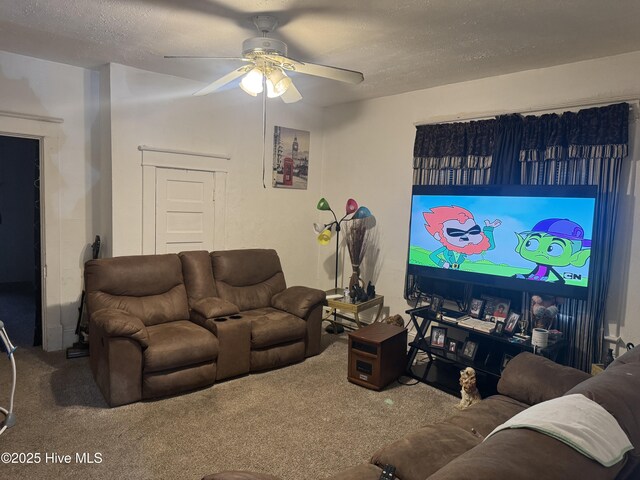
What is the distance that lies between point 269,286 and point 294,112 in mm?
2135

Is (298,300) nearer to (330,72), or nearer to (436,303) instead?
(436,303)

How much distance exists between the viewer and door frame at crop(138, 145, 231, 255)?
13.1 ft

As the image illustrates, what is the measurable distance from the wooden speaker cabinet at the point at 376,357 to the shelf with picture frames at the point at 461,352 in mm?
199

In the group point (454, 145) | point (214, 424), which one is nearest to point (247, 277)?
point (214, 424)

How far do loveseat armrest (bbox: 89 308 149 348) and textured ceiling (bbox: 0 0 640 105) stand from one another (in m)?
1.98

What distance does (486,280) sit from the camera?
3.50 meters

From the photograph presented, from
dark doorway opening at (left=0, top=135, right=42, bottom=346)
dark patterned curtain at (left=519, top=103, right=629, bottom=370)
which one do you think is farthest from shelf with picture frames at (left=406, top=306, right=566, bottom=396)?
dark doorway opening at (left=0, top=135, right=42, bottom=346)

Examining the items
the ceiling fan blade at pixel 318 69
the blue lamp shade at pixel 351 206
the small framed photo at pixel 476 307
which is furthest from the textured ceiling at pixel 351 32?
the small framed photo at pixel 476 307

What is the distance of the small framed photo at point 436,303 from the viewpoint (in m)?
3.76

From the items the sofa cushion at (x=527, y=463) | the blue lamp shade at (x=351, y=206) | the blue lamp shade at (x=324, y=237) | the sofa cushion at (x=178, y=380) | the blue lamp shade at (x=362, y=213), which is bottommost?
the sofa cushion at (x=178, y=380)

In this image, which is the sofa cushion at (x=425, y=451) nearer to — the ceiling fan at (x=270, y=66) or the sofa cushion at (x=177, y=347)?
the sofa cushion at (x=177, y=347)

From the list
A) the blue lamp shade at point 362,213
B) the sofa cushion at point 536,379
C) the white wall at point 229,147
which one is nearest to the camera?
the sofa cushion at point 536,379

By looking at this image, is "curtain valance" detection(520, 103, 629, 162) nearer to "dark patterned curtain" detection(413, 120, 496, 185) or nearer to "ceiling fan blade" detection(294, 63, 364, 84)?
"dark patterned curtain" detection(413, 120, 496, 185)

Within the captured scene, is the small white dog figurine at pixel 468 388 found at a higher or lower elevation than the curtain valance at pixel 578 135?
lower
